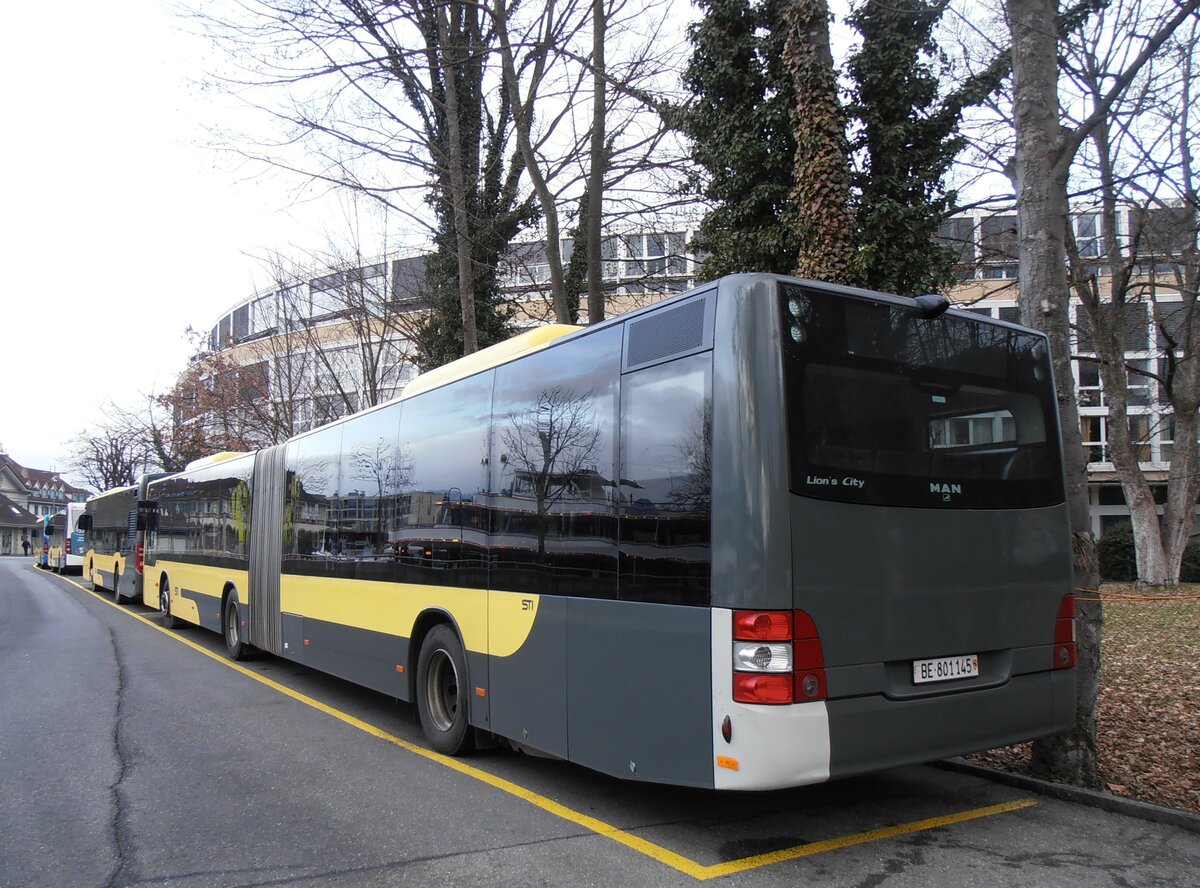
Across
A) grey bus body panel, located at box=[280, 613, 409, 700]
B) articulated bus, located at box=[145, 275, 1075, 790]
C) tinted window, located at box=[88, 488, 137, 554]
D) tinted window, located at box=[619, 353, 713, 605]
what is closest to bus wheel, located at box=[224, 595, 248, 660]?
grey bus body panel, located at box=[280, 613, 409, 700]

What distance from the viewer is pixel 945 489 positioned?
15.7ft

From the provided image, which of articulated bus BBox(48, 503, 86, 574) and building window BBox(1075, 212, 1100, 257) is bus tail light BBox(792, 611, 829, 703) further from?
articulated bus BBox(48, 503, 86, 574)

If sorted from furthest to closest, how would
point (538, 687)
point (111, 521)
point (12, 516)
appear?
point (12, 516), point (111, 521), point (538, 687)

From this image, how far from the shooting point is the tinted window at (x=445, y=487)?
21.3 feet

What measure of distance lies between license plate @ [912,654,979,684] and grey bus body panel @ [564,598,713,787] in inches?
47.2

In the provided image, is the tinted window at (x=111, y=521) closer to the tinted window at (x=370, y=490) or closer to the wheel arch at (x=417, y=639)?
the tinted window at (x=370, y=490)

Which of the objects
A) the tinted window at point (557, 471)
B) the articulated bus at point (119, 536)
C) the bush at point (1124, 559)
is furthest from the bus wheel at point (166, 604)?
the bush at point (1124, 559)

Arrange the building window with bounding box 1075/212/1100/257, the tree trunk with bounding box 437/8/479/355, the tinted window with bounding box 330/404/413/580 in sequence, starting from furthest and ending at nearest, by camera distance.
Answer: the building window with bounding box 1075/212/1100/257 < the tree trunk with bounding box 437/8/479/355 < the tinted window with bounding box 330/404/413/580

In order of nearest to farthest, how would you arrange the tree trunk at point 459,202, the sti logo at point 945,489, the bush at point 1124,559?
the sti logo at point 945,489
the tree trunk at point 459,202
the bush at point 1124,559

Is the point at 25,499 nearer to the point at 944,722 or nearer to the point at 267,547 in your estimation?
the point at 267,547

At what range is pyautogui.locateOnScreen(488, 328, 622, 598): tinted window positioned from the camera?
16.8 ft

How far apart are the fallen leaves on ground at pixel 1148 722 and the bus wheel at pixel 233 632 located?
9.92 meters

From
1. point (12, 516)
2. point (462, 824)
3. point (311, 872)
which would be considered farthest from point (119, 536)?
point (12, 516)

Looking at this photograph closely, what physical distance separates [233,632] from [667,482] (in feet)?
33.2
